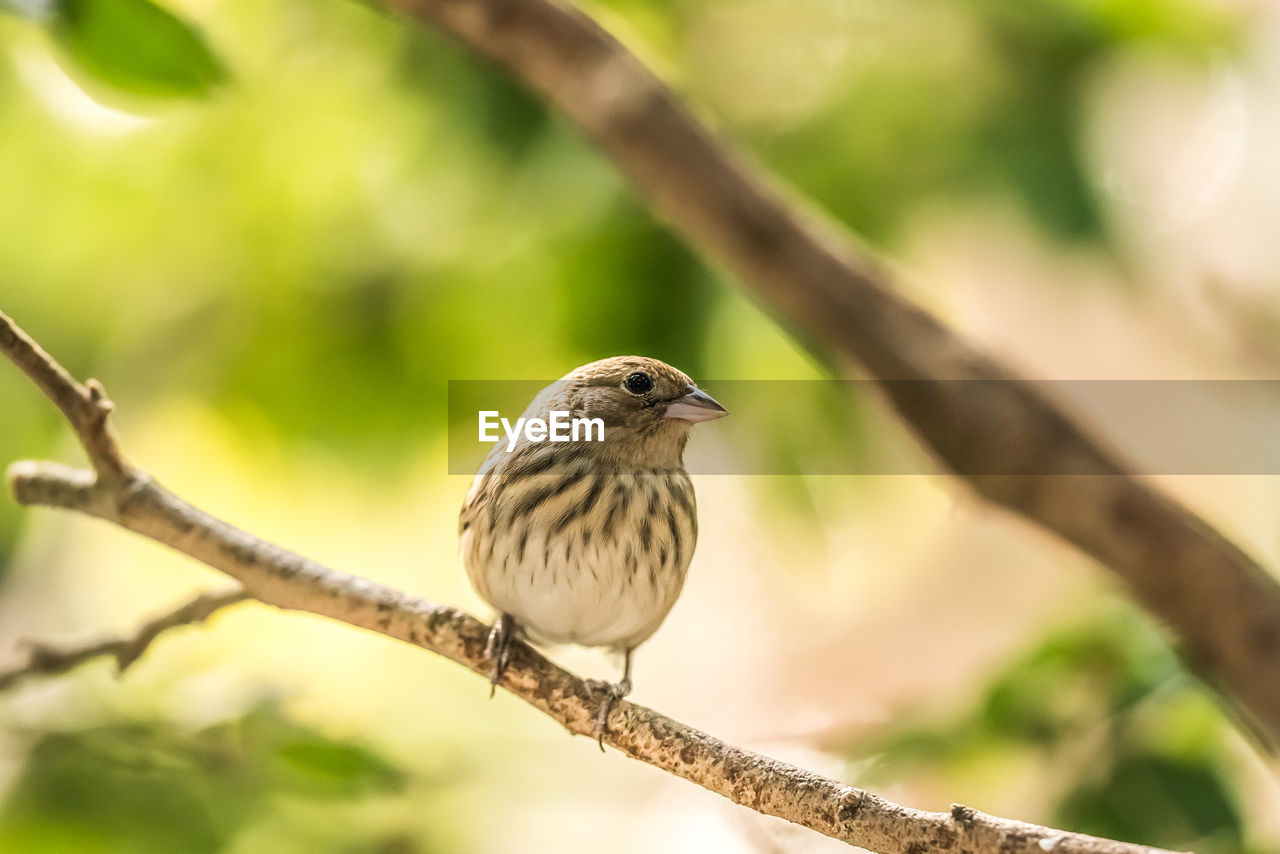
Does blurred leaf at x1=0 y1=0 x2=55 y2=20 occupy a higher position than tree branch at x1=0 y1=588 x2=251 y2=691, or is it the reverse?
blurred leaf at x1=0 y1=0 x2=55 y2=20

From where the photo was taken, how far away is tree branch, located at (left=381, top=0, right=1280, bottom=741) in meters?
0.90

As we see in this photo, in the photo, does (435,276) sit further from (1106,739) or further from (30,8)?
(1106,739)

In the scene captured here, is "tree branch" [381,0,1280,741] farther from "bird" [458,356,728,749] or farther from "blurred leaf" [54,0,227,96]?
"bird" [458,356,728,749]

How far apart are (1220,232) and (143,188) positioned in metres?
1.44

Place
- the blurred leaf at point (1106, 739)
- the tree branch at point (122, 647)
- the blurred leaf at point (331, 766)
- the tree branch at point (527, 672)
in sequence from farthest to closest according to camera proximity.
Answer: the blurred leaf at point (1106, 739) < the blurred leaf at point (331, 766) < the tree branch at point (122, 647) < the tree branch at point (527, 672)

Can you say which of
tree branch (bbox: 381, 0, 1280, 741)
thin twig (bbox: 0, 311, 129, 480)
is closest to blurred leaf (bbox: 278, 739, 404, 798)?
thin twig (bbox: 0, 311, 129, 480)

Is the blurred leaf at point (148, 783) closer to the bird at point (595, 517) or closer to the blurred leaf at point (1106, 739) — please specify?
the bird at point (595, 517)

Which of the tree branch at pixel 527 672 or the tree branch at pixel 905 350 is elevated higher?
the tree branch at pixel 905 350

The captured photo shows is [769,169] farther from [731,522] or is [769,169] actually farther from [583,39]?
[731,522]

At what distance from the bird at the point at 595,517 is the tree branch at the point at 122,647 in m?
0.12

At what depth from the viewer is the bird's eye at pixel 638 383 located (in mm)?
429

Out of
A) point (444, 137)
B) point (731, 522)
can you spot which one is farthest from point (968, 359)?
point (444, 137)

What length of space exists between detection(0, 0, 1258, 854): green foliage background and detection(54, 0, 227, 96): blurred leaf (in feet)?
0.13

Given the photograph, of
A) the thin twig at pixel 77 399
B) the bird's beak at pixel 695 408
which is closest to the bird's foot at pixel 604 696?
the bird's beak at pixel 695 408
